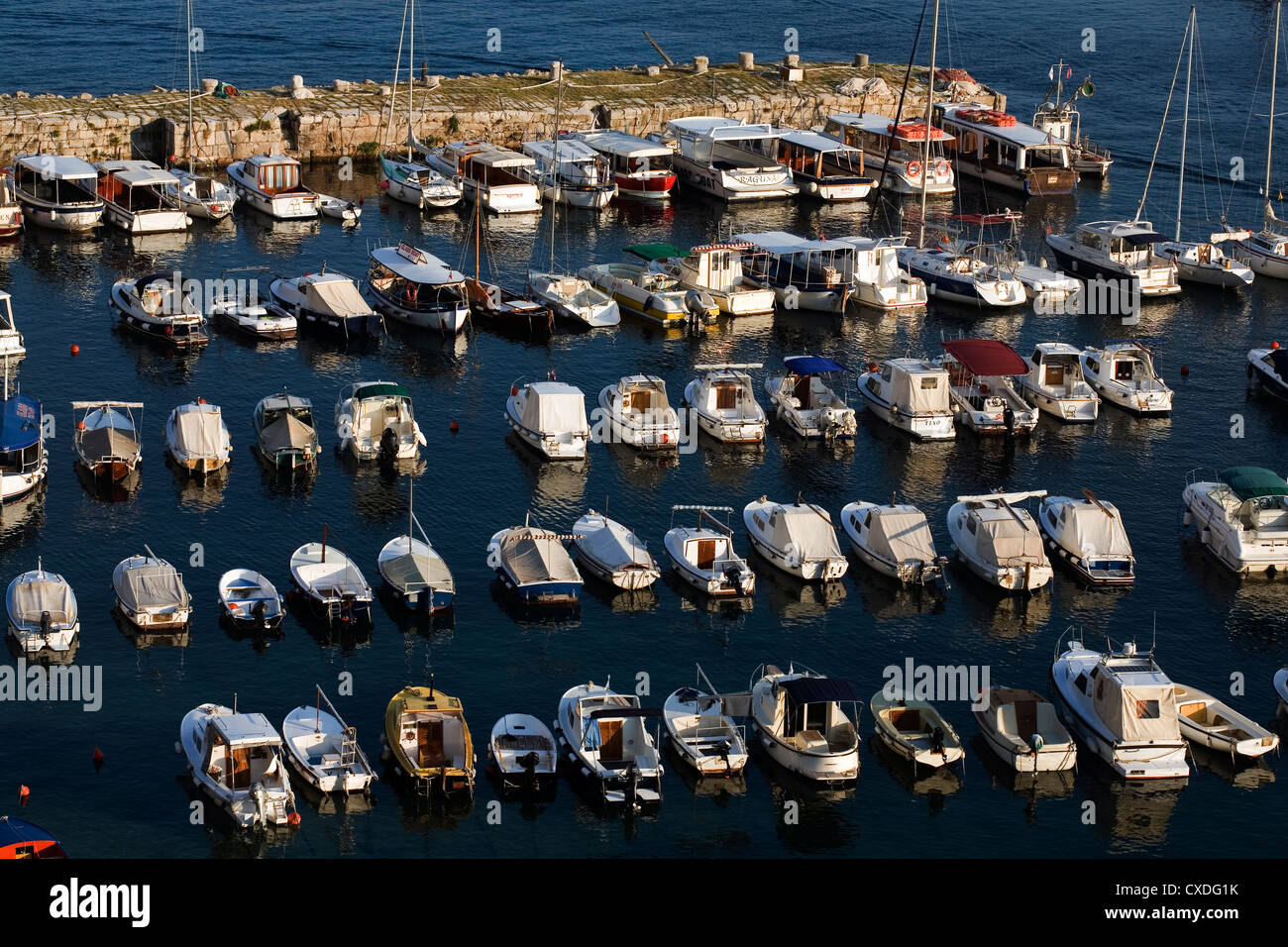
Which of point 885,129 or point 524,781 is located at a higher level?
point 885,129

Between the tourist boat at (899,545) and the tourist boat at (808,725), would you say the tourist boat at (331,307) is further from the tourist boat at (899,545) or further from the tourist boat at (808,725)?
the tourist boat at (808,725)

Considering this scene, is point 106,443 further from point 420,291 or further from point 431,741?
point 431,741

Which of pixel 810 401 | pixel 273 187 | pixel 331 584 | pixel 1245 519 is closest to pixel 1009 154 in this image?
pixel 810 401

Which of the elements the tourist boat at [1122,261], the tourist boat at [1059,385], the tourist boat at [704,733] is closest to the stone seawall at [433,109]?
the tourist boat at [1122,261]

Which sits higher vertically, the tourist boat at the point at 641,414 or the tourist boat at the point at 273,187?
the tourist boat at the point at 273,187

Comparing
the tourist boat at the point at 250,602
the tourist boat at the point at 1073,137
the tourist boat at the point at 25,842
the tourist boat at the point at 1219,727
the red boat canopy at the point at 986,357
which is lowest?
the tourist boat at the point at 1219,727

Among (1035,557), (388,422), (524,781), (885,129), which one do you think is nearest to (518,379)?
(388,422)

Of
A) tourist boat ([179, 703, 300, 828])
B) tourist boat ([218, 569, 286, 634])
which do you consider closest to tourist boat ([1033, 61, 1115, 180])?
tourist boat ([218, 569, 286, 634])

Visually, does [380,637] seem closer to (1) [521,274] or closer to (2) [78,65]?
(1) [521,274]
